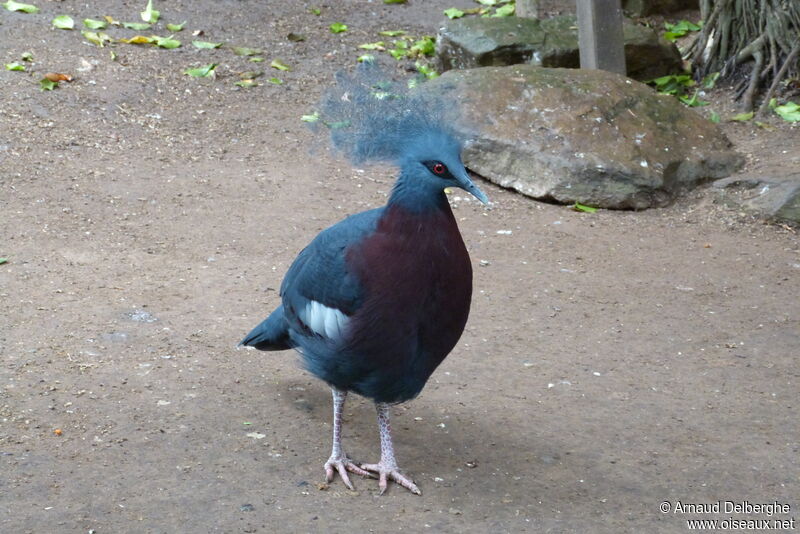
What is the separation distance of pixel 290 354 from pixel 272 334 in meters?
0.79

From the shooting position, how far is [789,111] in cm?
777

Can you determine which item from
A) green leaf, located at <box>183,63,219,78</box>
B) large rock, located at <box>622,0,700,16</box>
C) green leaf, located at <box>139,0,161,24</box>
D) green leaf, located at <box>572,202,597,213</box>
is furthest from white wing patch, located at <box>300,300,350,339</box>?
large rock, located at <box>622,0,700,16</box>

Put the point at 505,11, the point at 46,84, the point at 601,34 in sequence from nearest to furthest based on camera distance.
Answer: the point at 46,84
the point at 601,34
the point at 505,11

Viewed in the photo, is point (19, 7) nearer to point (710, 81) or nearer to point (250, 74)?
point (250, 74)

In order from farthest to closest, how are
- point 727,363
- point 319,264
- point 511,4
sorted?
point 511,4 → point 727,363 → point 319,264

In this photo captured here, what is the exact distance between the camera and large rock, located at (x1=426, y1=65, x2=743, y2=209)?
657 cm

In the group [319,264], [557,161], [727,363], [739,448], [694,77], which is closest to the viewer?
[319,264]

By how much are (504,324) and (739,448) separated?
145 cm

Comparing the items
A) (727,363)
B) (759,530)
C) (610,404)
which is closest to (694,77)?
(727,363)

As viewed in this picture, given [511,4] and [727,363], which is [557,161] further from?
[511,4]

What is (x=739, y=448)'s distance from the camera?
3.85 meters

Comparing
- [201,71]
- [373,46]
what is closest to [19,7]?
[201,71]

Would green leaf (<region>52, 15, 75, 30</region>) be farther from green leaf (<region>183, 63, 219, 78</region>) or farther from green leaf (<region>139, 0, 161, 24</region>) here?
green leaf (<region>183, 63, 219, 78</region>)

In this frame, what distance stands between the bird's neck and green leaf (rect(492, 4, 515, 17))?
21.3 feet
